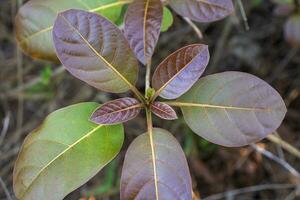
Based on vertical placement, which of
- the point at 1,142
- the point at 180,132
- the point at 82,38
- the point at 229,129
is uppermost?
the point at 82,38

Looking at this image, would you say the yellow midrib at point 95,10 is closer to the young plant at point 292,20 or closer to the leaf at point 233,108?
the leaf at point 233,108

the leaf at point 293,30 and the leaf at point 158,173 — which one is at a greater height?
the leaf at point 158,173

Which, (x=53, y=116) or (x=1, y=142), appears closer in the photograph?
(x=53, y=116)

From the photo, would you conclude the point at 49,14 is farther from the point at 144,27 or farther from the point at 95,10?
the point at 144,27

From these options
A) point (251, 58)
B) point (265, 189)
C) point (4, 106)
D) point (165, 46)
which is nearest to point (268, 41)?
point (251, 58)

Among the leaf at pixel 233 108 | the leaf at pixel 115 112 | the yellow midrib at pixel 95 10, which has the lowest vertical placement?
the leaf at pixel 233 108

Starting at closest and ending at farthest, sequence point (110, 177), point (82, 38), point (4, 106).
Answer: point (82, 38), point (110, 177), point (4, 106)

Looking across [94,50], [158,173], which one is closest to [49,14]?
[94,50]

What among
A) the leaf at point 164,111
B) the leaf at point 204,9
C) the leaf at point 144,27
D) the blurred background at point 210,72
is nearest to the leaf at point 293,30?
the blurred background at point 210,72

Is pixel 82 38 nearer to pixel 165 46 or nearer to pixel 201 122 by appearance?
pixel 201 122
